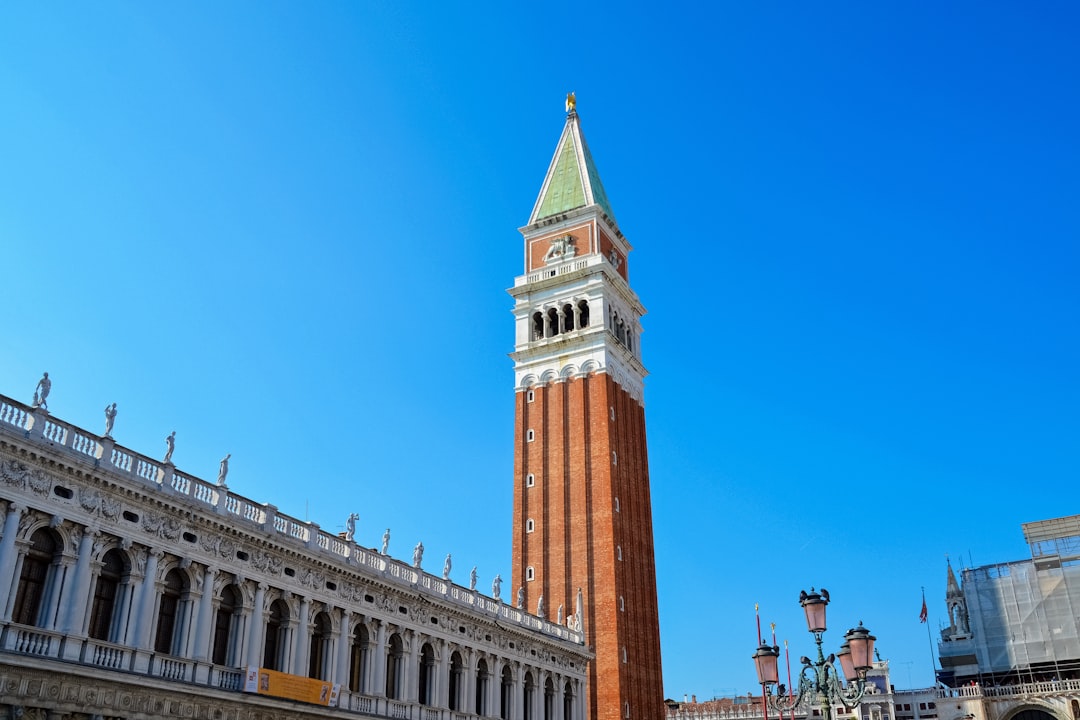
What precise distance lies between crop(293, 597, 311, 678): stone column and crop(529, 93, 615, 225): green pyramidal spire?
4066 cm

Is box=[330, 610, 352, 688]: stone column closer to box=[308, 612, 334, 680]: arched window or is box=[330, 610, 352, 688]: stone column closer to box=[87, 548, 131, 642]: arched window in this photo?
box=[308, 612, 334, 680]: arched window

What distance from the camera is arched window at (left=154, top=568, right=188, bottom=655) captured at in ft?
85.5

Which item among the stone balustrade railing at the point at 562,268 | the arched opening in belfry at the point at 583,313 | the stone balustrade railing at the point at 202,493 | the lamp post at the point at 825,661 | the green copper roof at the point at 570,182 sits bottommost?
the lamp post at the point at 825,661

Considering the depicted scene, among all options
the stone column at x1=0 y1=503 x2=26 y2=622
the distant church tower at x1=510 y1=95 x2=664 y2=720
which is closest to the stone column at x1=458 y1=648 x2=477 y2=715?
the distant church tower at x1=510 y1=95 x2=664 y2=720

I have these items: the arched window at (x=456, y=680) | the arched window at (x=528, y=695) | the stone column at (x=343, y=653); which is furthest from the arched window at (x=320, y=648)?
the arched window at (x=528, y=695)

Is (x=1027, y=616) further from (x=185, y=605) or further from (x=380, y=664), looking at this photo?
(x=185, y=605)

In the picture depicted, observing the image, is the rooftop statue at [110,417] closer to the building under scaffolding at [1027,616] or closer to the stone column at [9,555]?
the stone column at [9,555]

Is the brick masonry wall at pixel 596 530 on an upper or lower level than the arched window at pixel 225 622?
upper

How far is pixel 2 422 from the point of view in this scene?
22.2m

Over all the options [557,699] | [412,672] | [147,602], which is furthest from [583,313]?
[147,602]

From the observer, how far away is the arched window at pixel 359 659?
107 ft

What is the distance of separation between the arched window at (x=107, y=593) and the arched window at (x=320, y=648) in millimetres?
7442

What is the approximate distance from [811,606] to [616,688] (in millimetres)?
33862

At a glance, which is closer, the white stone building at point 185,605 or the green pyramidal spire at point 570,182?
the white stone building at point 185,605
